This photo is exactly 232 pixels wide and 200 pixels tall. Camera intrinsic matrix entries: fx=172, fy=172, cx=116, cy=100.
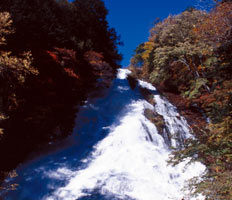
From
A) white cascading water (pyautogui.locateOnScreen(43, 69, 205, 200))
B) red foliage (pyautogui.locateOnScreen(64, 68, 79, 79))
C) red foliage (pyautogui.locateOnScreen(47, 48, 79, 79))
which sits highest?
red foliage (pyautogui.locateOnScreen(47, 48, 79, 79))

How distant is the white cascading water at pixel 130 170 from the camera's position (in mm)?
6348

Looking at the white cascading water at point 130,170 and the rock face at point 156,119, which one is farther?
the rock face at point 156,119

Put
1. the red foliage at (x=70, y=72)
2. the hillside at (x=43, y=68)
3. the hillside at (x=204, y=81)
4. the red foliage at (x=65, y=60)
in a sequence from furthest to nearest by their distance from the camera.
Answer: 1. the red foliage at (x=70, y=72)
2. the red foliage at (x=65, y=60)
3. the hillside at (x=43, y=68)
4. the hillside at (x=204, y=81)

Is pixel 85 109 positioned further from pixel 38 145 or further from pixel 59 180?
pixel 59 180

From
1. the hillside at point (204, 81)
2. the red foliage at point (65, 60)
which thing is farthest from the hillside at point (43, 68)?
the hillside at point (204, 81)

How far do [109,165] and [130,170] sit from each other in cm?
98

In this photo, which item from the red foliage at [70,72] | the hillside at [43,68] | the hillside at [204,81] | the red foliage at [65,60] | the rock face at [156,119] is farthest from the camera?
the rock face at [156,119]

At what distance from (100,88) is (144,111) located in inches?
190

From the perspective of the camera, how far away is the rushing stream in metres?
6.30

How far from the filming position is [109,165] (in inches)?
303

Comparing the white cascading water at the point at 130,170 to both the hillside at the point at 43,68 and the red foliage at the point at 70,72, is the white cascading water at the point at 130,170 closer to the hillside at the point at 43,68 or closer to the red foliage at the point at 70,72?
the hillside at the point at 43,68

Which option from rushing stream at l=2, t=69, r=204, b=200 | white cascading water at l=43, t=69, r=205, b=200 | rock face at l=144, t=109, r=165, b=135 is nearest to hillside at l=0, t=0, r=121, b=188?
rushing stream at l=2, t=69, r=204, b=200

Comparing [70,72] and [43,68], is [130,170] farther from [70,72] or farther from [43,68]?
[43,68]

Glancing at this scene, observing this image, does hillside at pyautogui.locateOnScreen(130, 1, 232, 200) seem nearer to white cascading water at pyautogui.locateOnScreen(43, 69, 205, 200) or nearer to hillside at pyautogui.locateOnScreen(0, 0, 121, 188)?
white cascading water at pyautogui.locateOnScreen(43, 69, 205, 200)
